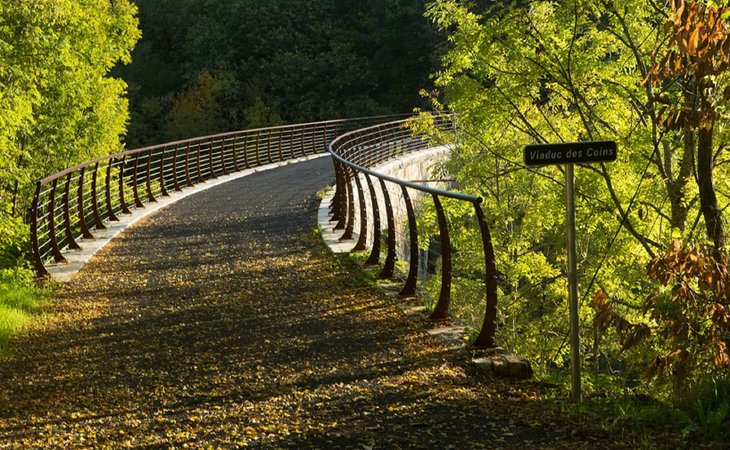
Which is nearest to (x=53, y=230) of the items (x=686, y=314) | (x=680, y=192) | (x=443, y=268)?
(x=443, y=268)

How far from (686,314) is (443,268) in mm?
2057

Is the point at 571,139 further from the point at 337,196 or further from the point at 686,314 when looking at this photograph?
the point at 686,314

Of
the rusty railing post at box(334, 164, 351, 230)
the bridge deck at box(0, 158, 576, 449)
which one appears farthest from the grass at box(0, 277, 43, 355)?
the rusty railing post at box(334, 164, 351, 230)

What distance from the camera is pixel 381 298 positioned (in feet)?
27.2

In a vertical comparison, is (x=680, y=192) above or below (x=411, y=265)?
above

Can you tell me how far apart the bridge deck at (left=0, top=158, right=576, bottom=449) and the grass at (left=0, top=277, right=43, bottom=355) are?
167 millimetres

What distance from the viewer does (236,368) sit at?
632 centimetres

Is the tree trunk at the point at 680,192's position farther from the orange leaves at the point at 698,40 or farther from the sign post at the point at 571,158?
the orange leaves at the point at 698,40

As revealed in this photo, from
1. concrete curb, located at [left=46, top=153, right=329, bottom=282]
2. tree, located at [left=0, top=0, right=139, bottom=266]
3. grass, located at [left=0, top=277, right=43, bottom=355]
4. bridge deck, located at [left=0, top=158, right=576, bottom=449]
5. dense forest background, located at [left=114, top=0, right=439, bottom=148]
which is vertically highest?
dense forest background, located at [left=114, top=0, right=439, bottom=148]

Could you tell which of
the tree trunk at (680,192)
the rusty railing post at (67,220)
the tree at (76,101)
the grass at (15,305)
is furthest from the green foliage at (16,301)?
the tree at (76,101)

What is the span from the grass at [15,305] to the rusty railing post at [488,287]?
3631 millimetres

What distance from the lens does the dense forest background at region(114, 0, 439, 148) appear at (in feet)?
161

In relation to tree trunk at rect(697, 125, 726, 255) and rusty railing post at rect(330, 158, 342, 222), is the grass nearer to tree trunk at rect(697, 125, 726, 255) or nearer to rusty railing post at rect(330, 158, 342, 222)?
rusty railing post at rect(330, 158, 342, 222)

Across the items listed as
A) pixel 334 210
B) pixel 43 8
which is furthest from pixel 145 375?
pixel 43 8
